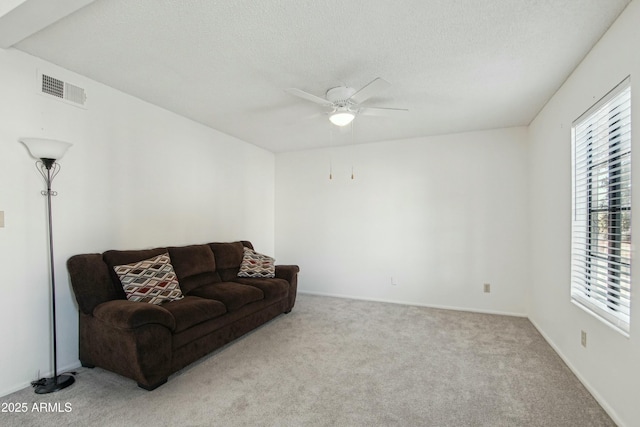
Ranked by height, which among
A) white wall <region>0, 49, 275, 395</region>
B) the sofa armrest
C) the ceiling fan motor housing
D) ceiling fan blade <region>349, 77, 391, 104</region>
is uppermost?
the ceiling fan motor housing

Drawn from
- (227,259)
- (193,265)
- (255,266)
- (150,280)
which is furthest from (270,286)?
(150,280)

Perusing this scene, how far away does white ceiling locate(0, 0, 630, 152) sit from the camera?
1.90 meters

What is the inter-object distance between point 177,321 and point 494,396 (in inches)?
97.0

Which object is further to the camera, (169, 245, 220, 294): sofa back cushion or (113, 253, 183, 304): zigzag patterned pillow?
(169, 245, 220, 294): sofa back cushion

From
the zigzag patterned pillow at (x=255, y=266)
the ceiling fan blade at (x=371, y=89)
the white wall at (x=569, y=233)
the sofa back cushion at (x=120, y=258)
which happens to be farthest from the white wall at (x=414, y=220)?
the sofa back cushion at (x=120, y=258)

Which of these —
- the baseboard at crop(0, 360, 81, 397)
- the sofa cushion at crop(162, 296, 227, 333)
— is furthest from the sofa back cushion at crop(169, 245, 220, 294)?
the baseboard at crop(0, 360, 81, 397)

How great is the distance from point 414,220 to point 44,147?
4.25 meters

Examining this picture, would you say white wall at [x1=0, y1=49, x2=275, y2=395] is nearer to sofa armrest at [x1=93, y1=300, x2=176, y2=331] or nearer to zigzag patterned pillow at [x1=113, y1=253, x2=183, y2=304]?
zigzag patterned pillow at [x1=113, y1=253, x2=183, y2=304]

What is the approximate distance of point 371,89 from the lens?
254 cm

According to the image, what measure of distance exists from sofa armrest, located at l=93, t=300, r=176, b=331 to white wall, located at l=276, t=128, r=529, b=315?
320cm

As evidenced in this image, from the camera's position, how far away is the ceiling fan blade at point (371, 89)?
93.5 inches

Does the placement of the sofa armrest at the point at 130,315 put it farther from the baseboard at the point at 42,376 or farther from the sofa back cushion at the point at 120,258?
the baseboard at the point at 42,376

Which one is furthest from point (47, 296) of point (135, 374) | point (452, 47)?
point (452, 47)

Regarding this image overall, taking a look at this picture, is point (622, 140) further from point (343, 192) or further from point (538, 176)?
point (343, 192)
